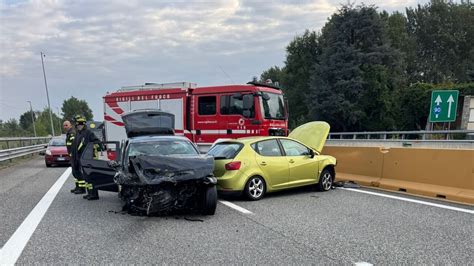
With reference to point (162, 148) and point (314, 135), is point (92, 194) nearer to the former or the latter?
point (162, 148)

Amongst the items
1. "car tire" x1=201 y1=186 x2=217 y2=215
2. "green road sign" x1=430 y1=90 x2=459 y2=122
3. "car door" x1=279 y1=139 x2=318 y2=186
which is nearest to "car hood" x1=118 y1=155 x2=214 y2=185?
"car tire" x1=201 y1=186 x2=217 y2=215

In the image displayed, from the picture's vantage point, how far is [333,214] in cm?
797

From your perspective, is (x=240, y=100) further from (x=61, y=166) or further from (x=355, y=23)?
(x=355, y=23)

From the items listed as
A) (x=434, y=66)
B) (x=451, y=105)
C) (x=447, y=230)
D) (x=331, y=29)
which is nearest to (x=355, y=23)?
(x=331, y=29)

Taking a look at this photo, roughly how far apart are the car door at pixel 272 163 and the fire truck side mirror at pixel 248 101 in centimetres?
433

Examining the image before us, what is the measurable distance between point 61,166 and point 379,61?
1385 inches

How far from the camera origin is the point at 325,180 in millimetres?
10859

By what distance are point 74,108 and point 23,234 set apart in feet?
384

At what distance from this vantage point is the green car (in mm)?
9492

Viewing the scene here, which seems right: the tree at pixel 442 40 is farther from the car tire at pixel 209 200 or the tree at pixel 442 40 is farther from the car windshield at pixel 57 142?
the car tire at pixel 209 200

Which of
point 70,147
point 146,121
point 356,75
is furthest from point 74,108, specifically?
point 70,147

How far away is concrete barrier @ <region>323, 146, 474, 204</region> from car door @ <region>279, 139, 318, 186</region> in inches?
73.3

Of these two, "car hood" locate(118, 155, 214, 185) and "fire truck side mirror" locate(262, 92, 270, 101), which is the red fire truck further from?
"car hood" locate(118, 155, 214, 185)

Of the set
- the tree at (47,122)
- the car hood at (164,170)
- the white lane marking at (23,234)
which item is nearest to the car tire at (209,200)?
the car hood at (164,170)
